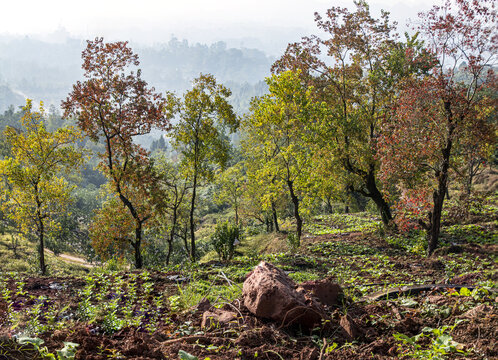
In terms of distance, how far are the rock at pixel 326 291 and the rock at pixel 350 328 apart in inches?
33.6

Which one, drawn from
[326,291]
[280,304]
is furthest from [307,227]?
[280,304]

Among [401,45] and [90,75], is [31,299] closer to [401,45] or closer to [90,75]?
[90,75]

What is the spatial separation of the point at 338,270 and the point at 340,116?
7682mm

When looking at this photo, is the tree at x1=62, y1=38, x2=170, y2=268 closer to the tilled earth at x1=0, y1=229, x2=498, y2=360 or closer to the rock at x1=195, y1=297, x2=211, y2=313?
the tilled earth at x1=0, y1=229, x2=498, y2=360

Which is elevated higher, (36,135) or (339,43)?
(339,43)

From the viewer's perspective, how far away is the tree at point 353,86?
48.2 ft

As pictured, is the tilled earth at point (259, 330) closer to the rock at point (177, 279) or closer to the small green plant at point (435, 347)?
the small green plant at point (435, 347)

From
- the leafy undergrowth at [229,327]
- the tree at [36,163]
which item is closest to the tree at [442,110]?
the leafy undergrowth at [229,327]

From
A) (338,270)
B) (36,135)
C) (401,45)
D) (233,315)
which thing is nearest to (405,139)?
(338,270)

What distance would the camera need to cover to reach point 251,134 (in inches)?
1038

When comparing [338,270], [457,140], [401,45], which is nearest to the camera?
[338,270]

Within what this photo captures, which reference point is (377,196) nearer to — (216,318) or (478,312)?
(478,312)

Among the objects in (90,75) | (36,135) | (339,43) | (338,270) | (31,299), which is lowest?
(338,270)

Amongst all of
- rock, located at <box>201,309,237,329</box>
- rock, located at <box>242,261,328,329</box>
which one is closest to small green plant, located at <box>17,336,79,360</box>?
rock, located at <box>201,309,237,329</box>
